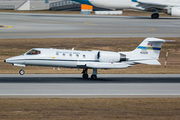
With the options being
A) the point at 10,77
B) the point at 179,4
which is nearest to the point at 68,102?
the point at 10,77

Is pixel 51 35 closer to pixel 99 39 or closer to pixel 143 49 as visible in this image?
pixel 99 39

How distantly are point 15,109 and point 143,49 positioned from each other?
15.5 meters

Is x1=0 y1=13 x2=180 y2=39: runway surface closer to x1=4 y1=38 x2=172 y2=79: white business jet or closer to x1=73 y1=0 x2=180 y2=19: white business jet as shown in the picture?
x1=73 y1=0 x2=180 y2=19: white business jet

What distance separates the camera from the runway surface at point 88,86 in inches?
948

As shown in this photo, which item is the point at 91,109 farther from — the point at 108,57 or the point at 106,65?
the point at 108,57

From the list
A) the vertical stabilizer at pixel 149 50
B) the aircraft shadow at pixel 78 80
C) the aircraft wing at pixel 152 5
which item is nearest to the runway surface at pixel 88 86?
the aircraft shadow at pixel 78 80

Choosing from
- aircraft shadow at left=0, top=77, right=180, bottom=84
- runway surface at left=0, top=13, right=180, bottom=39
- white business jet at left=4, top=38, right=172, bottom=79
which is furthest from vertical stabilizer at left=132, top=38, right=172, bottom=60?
runway surface at left=0, top=13, right=180, bottom=39

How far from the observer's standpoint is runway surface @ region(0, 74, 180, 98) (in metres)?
24.1

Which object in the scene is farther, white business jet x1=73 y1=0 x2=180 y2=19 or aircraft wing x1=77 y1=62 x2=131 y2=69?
white business jet x1=73 y1=0 x2=180 y2=19

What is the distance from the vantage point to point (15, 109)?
63.3ft

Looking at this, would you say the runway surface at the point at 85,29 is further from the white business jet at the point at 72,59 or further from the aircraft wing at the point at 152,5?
the white business jet at the point at 72,59

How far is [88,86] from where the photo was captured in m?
27.2

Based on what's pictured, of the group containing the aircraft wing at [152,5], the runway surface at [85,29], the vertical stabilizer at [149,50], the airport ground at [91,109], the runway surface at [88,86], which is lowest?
the airport ground at [91,109]

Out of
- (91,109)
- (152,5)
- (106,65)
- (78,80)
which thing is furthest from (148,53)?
(152,5)
